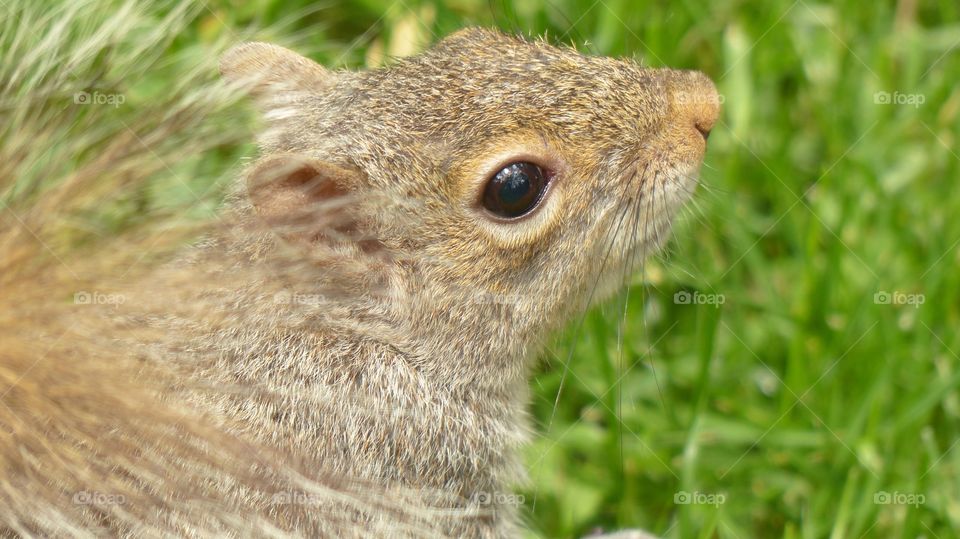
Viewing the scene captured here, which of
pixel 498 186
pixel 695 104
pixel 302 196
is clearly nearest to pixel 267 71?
pixel 302 196

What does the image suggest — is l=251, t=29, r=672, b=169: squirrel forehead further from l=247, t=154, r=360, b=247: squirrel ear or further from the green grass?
the green grass

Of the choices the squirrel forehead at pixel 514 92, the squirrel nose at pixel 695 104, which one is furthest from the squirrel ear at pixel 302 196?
the squirrel nose at pixel 695 104

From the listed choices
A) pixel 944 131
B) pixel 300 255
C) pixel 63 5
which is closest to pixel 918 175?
pixel 944 131

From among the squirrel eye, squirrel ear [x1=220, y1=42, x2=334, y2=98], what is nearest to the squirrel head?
the squirrel eye

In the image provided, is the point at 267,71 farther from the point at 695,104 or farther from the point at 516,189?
the point at 695,104

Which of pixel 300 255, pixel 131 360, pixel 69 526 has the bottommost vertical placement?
pixel 69 526

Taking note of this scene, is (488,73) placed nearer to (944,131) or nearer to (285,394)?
(285,394)

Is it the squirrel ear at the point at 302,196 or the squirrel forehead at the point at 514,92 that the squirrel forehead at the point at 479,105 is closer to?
the squirrel forehead at the point at 514,92
